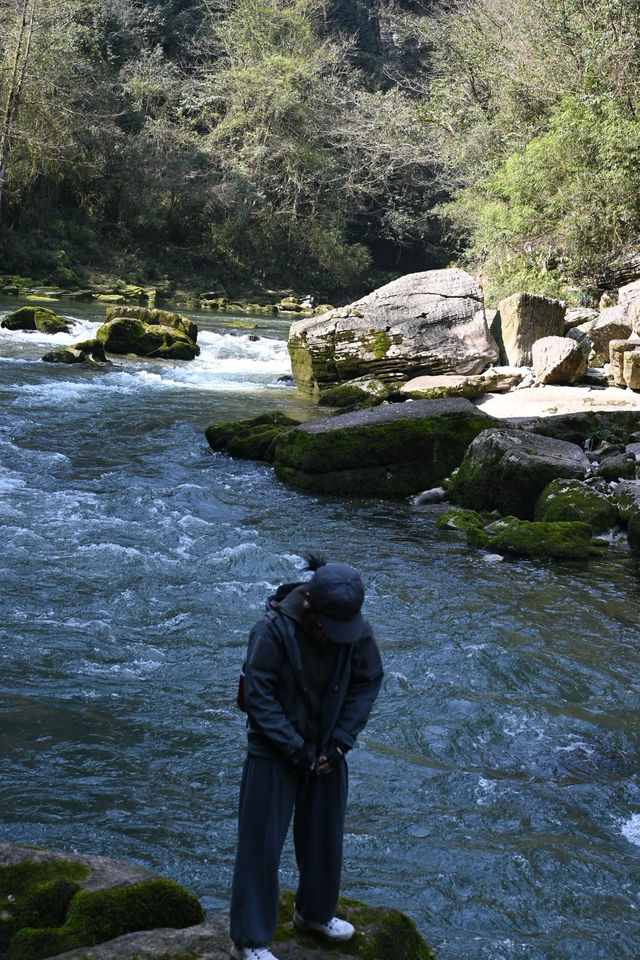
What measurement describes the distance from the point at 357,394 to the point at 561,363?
3505mm

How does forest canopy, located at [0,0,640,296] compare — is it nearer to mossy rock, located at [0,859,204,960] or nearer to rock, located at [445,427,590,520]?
rock, located at [445,427,590,520]

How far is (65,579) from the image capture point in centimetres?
731

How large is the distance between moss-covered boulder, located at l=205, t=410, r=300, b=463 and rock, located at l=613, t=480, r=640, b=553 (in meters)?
4.68

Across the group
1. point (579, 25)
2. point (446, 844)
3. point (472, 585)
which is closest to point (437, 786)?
point (446, 844)

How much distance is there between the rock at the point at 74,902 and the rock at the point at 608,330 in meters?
14.0

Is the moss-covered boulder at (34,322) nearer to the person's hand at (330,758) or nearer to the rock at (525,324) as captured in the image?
the rock at (525,324)

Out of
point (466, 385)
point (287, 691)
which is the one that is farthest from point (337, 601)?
point (466, 385)

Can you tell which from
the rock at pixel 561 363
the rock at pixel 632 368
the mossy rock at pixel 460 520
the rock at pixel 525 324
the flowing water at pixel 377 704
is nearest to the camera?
the flowing water at pixel 377 704

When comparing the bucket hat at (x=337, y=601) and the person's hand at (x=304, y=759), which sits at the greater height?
the bucket hat at (x=337, y=601)

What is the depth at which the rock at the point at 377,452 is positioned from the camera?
1105 cm

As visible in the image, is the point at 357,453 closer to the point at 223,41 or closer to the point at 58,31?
the point at 58,31

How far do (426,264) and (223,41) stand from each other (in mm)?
14762

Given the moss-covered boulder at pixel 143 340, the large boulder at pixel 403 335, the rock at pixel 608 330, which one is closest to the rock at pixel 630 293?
the rock at pixel 608 330

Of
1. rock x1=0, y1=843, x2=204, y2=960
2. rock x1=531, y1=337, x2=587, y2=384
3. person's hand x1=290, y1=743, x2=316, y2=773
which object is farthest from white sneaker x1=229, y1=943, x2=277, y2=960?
rock x1=531, y1=337, x2=587, y2=384
